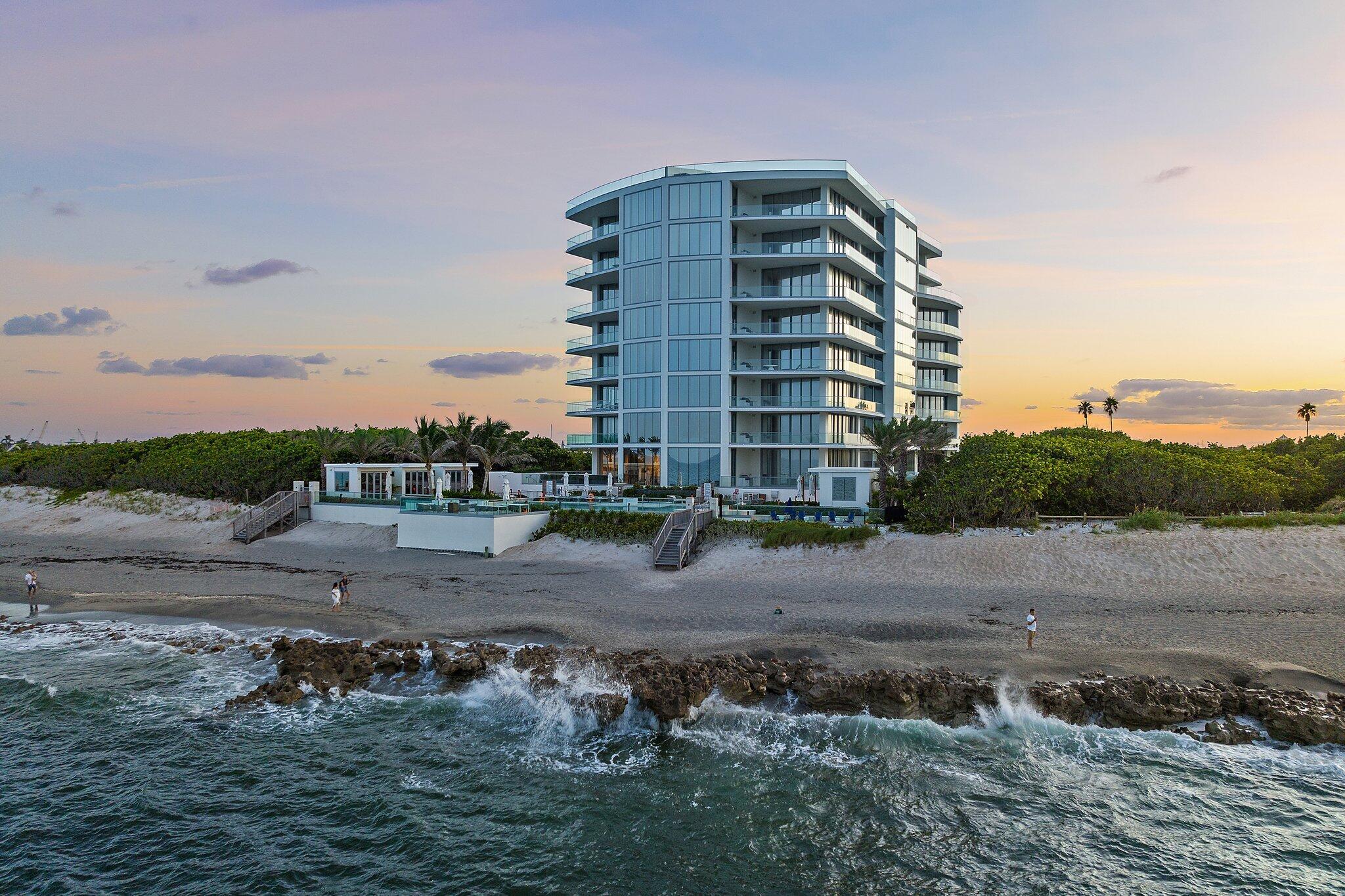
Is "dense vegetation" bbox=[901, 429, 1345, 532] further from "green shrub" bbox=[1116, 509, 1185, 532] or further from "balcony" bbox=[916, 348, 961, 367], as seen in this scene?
"balcony" bbox=[916, 348, 961, 367]

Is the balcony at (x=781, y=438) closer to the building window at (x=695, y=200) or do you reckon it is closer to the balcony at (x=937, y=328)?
the building window at (x=695, y=200)

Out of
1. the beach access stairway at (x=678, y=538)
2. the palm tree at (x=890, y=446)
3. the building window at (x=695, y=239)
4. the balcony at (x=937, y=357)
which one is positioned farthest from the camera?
the balcony at (x=937, y=357)

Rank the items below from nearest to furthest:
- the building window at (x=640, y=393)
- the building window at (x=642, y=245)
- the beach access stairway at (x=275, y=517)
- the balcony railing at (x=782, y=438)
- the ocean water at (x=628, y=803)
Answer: the ocean water at (x=628, y=803) → the beach access stairway at (x=275, y=517) → the balcony railing at (x=782, y=438) → the building window at (x=642, y=245) → the building window at (x=640, y=393)

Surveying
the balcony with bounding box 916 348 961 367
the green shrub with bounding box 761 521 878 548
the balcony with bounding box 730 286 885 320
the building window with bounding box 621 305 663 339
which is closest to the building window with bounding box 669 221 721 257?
the balcony with bounding box 730 286 885 320

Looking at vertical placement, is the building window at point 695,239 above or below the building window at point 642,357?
above

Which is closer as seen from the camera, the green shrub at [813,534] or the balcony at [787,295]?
the green shrub at [813,534]

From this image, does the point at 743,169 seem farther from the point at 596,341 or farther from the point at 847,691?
the point at 847,691

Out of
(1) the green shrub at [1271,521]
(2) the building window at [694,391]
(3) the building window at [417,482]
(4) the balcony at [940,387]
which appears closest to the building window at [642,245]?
(2) the building window at [694,391]
